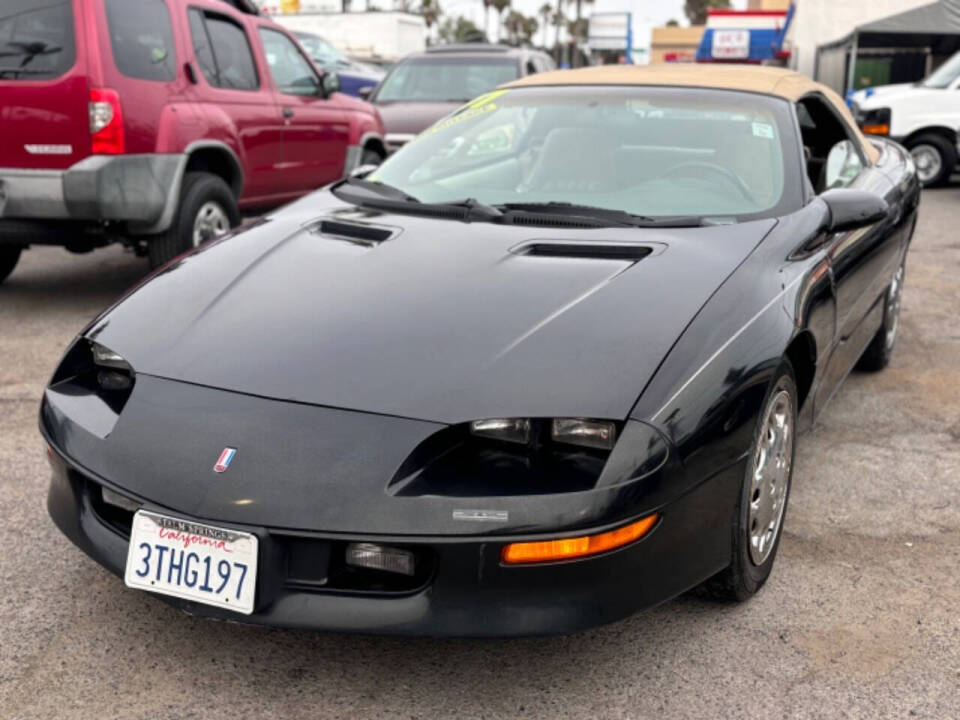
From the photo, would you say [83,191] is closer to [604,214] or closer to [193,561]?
[604,214]

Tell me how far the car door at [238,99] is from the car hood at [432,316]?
3.47 metres

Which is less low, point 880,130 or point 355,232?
point 355,232

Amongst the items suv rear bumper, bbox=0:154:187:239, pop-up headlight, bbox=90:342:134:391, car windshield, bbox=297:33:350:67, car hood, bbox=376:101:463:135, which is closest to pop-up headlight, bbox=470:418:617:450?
pop-up headlight, bbox=90:342:134:391

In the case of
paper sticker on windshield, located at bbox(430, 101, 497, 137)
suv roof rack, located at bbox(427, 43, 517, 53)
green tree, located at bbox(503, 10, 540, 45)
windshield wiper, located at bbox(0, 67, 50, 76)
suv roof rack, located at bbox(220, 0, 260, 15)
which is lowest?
green tree, located at bbox(503, 10, 540, 45)

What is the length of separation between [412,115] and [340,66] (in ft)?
21.0

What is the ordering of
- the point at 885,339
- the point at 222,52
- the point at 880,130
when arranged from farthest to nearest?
the point at 880,130 < the point at 222,52 < the point at 885,339

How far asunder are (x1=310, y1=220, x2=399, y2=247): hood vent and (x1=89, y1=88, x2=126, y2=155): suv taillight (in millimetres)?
2693

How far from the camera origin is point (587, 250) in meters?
3.16

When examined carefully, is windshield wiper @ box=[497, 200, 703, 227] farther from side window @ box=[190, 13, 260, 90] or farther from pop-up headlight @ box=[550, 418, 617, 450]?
side window @ box=[190, 13, 260, 90]

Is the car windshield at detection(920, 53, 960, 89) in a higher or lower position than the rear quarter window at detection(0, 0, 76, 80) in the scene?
lower

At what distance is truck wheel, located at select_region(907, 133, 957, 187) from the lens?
13.3m

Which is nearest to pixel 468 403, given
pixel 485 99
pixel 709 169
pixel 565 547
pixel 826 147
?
pixel 565 547

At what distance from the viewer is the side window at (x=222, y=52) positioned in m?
6.73

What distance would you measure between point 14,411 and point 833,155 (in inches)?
136
